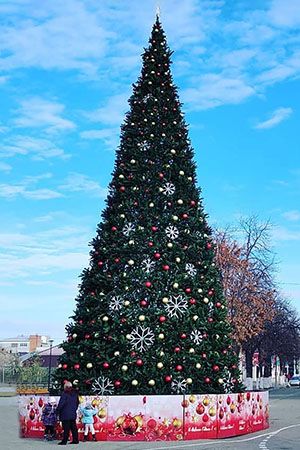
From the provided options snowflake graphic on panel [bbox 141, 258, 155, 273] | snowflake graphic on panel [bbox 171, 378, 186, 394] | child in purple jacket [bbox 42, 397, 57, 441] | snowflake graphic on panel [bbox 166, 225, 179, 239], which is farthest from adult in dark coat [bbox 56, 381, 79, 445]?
snowflake graphic on panel [bbox 166, 225, 179, 239]

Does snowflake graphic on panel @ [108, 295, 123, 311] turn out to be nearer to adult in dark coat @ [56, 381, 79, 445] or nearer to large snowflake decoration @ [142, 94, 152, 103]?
adult in dark coat @ [56, 381, 79, 445]

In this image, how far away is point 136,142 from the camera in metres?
19.5

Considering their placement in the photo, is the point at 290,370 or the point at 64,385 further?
the point at 290,370

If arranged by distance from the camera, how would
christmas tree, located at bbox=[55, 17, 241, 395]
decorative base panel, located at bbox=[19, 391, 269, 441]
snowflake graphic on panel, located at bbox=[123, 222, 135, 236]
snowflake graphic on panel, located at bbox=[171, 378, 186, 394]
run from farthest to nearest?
snowflake graphic on panel, located at bbox=[123, 222, 135, 236] → snowflake graphic on panel, located at bbox=[171, 378, 186, 394] → christmas tree, located at bbox=[55, 17, 241, 395] → decorative base panel, located at bbox=[19, 391, 269, 441]

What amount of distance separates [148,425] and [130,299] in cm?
300

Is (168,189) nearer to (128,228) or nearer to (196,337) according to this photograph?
(128,228)

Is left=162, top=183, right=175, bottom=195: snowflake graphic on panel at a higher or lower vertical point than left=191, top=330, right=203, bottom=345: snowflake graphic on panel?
higher

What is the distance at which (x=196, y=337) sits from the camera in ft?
59.4

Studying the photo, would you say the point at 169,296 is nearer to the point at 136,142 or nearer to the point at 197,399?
the point at 197,399

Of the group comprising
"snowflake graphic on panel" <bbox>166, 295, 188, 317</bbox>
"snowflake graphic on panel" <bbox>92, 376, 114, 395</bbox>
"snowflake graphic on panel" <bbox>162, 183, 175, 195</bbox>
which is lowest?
"snowflake graphic on panel" <bbox>92, 376, 114, 395</bbox>

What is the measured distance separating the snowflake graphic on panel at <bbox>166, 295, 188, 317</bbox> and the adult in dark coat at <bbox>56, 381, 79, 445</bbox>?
10.4 ft

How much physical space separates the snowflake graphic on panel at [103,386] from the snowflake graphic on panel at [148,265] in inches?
111

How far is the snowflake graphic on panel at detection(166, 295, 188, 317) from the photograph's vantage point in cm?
1795

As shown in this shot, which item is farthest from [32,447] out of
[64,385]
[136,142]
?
[136,142]
